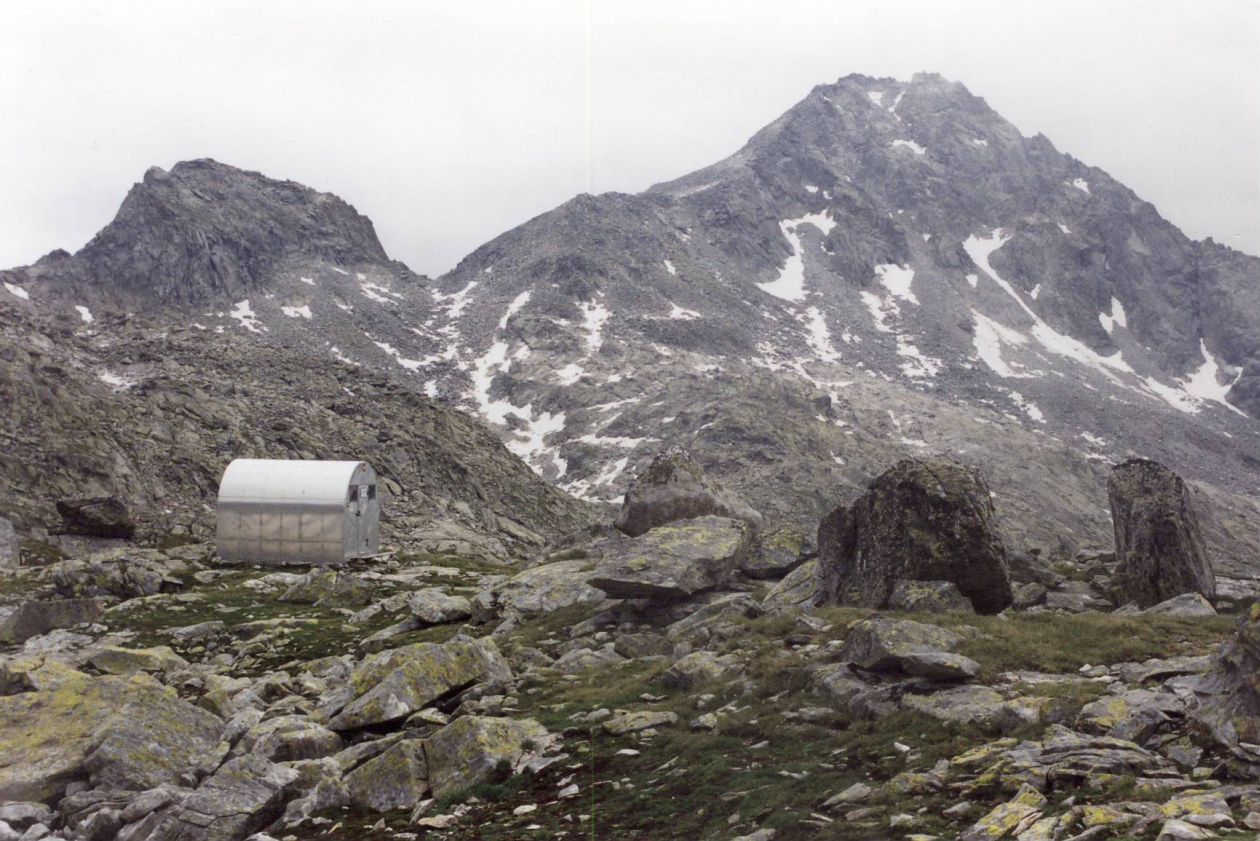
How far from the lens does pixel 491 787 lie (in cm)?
1530

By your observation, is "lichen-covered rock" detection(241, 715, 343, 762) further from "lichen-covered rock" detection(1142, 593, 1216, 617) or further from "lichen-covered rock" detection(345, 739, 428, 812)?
"lichen-covered rock" detection(1142, 593, 1216, 617)

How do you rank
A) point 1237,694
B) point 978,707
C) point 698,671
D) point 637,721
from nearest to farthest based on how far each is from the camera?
point 1237,694 < point 978,707 < point 637,721 < point 698,671

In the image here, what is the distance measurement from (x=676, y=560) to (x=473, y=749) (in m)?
12.7

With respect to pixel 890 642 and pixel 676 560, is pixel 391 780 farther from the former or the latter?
pixel 676 560

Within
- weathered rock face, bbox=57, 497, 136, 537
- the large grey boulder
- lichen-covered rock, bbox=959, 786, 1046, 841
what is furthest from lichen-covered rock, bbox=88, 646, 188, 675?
weathered rock face, bbox=57, 497, 136, 537

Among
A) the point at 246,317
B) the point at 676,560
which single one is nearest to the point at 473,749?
the point at 676,560

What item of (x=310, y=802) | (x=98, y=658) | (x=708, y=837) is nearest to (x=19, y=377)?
(x=98, y=658)

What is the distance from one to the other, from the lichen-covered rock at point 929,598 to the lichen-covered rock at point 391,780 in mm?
12576

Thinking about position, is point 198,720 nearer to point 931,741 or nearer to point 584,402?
point 931,741

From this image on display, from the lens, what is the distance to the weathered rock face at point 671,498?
35125 millimetres

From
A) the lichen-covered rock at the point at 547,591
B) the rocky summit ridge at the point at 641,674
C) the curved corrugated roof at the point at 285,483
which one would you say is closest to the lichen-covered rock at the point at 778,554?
the rocky summit ridge at the point at 641,674

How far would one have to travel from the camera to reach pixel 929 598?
22672mm

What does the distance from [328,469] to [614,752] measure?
36.8 m

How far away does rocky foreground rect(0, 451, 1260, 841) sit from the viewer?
40.2ft
